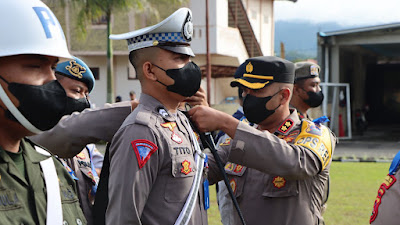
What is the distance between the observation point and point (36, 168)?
1998 millimetres

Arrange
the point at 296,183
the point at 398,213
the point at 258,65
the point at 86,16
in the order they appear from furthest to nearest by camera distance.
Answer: the point at 86,16 < the point at 258,65 < the point at 296,183 < the point at 398,213

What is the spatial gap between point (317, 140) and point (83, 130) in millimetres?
1476

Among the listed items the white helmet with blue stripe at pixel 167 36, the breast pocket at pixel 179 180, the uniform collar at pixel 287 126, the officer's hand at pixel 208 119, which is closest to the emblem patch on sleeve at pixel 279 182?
the uniform collar at pixel 287 126

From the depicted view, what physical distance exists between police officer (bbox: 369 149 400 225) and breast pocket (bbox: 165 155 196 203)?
103cm

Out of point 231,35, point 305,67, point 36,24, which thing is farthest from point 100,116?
point 231,35

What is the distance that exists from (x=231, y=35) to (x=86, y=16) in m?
8.23

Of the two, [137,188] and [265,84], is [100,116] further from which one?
[265,84]

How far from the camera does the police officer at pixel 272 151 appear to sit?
9.91 feet

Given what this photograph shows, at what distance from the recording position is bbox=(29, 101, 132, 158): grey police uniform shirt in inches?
111

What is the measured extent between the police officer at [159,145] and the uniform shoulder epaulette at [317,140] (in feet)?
2.67

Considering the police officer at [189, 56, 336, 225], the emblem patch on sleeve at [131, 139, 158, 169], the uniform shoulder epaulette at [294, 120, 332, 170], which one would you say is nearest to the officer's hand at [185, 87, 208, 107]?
the police officer at [189, 56, 336, 225]

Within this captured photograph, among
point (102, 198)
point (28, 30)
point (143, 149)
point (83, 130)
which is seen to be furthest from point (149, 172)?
point (28, 30)

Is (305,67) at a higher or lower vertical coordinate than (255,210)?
higher

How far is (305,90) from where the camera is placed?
6.10 m
